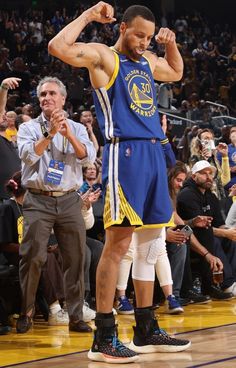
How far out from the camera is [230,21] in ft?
81.4

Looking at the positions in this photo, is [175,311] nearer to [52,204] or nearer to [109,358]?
[52,204]

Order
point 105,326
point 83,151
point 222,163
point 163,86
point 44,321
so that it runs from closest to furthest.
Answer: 1. point 105,326
2. point 83,151
3. point 44,321
4. point 222,163
5. point 163,86

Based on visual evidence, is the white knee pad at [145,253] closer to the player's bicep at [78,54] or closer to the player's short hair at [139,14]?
the player's bicep at [78,54]

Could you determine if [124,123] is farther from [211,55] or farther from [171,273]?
[211,55]

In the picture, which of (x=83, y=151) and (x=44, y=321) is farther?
(x=44, y=321)

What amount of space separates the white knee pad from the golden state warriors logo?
736 millimetres

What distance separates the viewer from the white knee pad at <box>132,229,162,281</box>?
16.1 ft

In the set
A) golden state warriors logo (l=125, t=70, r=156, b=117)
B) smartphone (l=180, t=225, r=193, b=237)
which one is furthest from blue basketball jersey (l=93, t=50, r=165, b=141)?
smartphone (l=180, t=225, r=193, b=237)

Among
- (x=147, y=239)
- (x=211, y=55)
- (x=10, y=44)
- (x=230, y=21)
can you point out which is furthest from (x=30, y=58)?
(x=147, y=239)

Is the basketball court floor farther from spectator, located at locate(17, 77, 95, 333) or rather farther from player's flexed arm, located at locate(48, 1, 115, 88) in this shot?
player's flexed arm, located at locate(48, 1, 115, 88)

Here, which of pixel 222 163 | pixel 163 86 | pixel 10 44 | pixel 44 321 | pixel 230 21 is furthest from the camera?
pixel 230 21

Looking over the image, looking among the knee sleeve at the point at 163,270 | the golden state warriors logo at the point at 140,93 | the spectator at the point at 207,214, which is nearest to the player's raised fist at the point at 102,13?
the golden state warriors logo at the point at 140,93

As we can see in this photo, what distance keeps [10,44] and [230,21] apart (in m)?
10.1

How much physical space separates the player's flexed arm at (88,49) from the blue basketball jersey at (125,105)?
58mm
